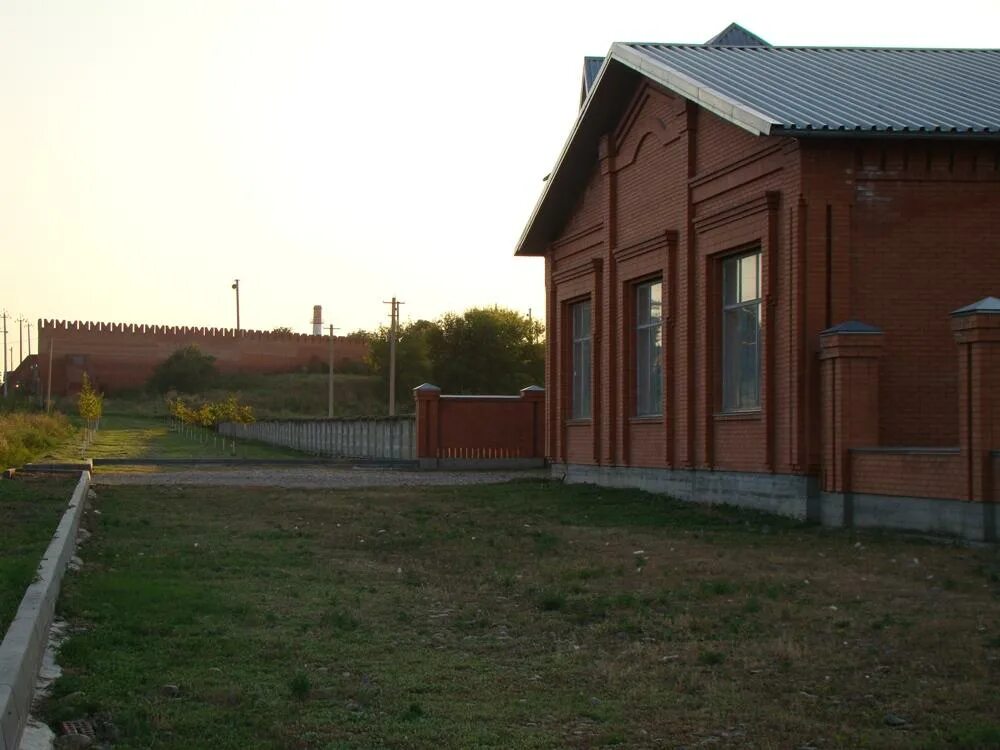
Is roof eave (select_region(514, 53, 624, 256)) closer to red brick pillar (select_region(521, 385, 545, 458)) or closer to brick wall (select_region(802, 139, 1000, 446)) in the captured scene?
brick wall (select_region(802, 139, 1000, 446))

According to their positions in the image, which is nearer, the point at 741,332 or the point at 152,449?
the point at 741,332

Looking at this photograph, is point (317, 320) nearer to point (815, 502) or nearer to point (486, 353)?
point (486, 353)

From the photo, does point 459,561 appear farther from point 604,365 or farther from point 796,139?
point 604,365

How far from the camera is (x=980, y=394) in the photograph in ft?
45.2

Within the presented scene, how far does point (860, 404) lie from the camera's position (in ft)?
53.8

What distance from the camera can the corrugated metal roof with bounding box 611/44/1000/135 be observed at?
17156 mm

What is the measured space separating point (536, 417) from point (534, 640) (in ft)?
104

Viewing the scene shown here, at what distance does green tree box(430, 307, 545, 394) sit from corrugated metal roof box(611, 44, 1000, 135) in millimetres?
61570

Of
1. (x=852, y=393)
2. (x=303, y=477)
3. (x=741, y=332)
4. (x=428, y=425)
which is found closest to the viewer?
(x=852, y=393)

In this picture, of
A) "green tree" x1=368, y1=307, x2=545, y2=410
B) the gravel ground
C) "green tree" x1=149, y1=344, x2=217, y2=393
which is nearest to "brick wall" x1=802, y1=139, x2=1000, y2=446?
the gravel ground

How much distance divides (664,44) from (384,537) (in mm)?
10628

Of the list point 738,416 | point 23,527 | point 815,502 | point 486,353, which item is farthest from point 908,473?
point 486,353

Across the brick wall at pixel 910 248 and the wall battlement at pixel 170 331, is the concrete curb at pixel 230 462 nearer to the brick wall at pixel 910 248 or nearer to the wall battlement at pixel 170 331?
the brick wall at pixel 910 248

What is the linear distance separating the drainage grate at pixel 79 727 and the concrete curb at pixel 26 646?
19cm
